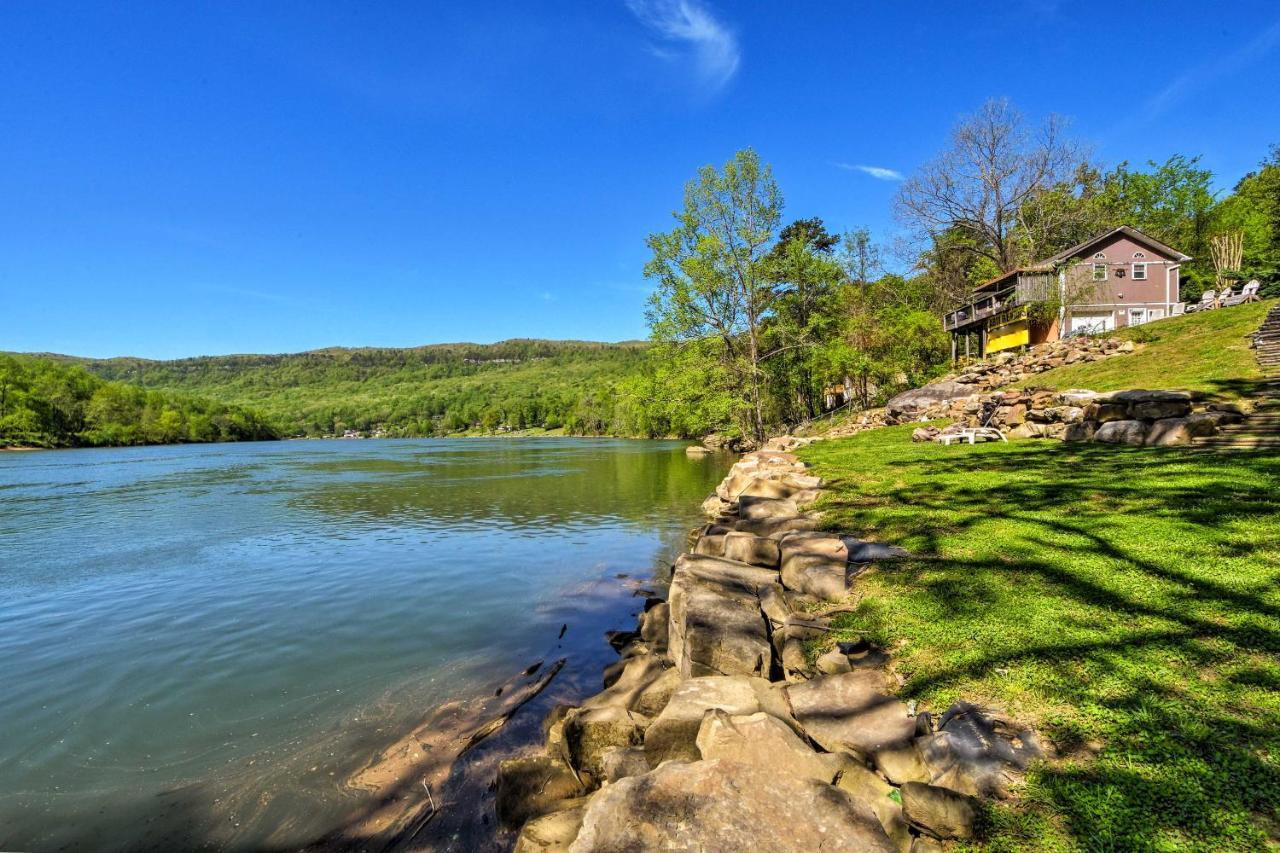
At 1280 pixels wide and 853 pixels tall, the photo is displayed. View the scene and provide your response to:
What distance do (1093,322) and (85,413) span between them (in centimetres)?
13139

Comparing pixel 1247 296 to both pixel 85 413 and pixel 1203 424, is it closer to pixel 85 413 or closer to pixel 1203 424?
pixel 1203 424

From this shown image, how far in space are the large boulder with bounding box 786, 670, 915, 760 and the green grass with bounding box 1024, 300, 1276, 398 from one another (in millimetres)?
14567

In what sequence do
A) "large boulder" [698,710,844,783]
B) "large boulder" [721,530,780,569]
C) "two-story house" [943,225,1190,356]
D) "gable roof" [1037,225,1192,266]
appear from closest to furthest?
"large boulder" [698,710,844,783] → "large boulder" [721,530,780,569] → "two-story house" [943,225,1190,356] → "gable roof" [1037,225,1192,266]

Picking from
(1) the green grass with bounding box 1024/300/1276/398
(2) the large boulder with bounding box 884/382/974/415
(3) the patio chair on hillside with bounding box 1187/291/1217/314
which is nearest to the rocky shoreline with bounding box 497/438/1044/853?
(1) the green grass with bounding box 1024/300/1276/398

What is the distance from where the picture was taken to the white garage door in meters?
35.9

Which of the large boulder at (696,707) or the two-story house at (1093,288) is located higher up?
the two-story house at (1093,288)

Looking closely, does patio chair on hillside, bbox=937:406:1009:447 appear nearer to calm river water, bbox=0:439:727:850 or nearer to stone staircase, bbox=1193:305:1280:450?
stone staircase, bbox=1193:305:1280:450

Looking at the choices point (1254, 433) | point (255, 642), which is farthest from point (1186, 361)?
point (255, 642)

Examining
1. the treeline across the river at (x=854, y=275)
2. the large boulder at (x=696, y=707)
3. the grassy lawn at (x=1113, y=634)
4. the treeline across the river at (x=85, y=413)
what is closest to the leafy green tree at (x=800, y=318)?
→ the treeline across the river at (x=854, y=275)

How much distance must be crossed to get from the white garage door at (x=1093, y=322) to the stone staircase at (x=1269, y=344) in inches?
757

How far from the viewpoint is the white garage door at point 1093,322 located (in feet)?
118

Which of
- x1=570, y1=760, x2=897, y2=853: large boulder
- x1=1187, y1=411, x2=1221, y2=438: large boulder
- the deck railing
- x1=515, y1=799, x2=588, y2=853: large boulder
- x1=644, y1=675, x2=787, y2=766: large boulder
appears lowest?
x1=515, y1=799, x2=588, y2=853: large boulder

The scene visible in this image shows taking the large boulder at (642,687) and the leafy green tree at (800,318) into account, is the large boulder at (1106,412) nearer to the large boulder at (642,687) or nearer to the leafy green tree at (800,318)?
the large boulder at (642,687)

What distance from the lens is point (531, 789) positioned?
4441 millimetres
